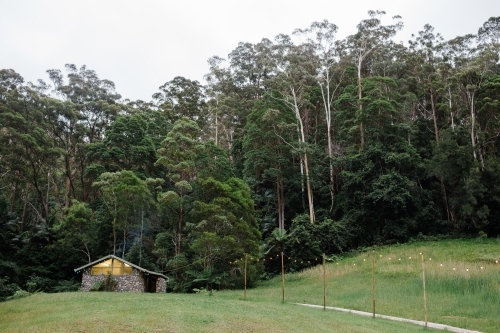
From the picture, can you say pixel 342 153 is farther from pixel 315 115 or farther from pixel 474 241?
pixel 474 241

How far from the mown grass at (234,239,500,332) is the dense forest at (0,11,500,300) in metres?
3.36

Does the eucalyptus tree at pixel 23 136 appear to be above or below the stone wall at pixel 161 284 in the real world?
above

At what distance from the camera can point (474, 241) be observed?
2883cm

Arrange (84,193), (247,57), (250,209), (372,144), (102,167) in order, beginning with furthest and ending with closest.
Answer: (247,57), (84,193), (102,167), (372,144), (250,209)

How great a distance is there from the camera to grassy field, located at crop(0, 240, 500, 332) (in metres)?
9.98

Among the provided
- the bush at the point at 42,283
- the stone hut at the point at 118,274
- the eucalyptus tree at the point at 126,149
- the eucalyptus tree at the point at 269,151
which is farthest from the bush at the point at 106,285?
the eucalyptus tree at the point at 269,151

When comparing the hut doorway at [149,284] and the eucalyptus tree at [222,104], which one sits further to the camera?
the eucalyptus tree at [222,104]

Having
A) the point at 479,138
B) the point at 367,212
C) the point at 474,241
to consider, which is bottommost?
the point at 474,241

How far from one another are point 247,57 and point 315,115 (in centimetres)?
1226

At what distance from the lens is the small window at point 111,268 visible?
1044 inches

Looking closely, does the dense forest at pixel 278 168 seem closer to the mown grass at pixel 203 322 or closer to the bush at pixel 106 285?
the bush at pixel 106 285

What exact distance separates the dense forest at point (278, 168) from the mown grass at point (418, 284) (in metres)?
3.36

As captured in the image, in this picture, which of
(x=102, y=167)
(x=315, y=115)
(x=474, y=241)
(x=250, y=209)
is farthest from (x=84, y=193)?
(x=474, y=241)

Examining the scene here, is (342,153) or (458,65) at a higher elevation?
(458,65)
